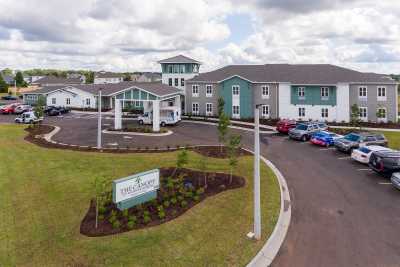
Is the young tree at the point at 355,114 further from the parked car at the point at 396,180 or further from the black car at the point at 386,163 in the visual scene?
the parked car at the point at 396,180

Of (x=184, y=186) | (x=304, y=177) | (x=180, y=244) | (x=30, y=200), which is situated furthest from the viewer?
(x=304, y=177)

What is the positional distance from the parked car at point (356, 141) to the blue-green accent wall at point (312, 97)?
16546mm

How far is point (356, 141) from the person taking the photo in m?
27.4

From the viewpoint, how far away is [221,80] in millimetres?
49156

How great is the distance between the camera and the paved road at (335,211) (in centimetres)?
1138

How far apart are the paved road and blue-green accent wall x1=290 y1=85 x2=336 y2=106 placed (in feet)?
56.3

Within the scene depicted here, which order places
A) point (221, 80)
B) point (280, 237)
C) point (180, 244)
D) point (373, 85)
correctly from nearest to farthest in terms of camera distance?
point (180, 244) < point (280, 237) < point (373, 85) < point (221, 80)

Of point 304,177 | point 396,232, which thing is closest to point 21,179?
point 304,177

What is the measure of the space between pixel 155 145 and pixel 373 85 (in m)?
30.1

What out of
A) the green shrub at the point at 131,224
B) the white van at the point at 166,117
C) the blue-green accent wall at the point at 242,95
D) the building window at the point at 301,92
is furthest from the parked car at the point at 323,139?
the green shrub at the point at 131,224

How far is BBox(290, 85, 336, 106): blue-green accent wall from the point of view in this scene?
4428 cm

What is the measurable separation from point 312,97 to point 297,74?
5043 millimetres

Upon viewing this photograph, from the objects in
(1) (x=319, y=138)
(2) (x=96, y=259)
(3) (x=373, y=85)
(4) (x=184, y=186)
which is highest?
(3) (x=373, y=85)

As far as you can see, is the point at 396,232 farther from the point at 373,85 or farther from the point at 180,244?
the point at 373,85
